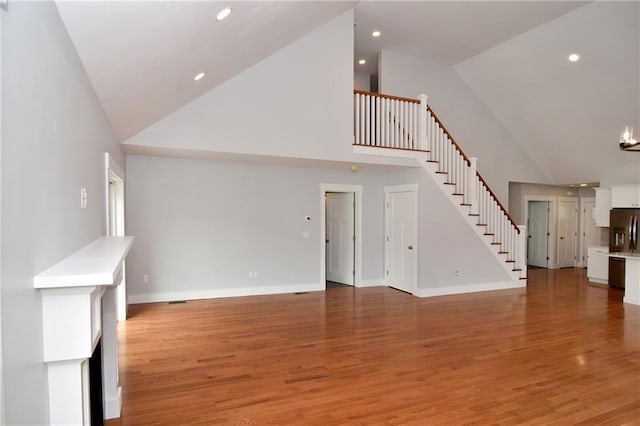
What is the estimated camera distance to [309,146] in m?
5.73

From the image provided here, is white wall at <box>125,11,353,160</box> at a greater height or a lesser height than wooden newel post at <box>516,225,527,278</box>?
greater

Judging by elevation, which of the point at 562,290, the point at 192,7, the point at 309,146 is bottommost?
the point at 562,290

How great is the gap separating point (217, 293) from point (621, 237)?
8.45 meters

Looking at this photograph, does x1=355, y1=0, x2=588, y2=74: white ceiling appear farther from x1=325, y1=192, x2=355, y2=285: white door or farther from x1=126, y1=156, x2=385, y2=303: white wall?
x1=325, y1=192, x2=355, y2=285: white door

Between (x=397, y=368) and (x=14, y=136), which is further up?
(x=14, y=136)

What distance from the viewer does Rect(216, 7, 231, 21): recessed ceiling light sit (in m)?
3.07

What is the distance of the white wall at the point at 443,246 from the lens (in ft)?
22.2

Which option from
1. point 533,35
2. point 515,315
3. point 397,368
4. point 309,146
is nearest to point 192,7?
point 309,146

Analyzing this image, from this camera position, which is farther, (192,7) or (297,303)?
(297,303)

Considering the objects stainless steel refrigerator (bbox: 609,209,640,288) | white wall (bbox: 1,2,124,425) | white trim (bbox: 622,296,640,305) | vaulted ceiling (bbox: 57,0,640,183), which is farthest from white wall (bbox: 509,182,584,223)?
white wall (bbox: 1,2,124,425)

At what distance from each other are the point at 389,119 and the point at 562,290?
497cm

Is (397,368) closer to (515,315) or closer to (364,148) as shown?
(515,315)

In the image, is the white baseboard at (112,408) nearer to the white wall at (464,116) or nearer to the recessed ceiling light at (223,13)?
the recessed ceiling light at (223,13)

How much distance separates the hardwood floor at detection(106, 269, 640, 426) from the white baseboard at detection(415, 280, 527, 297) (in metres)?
0.47
